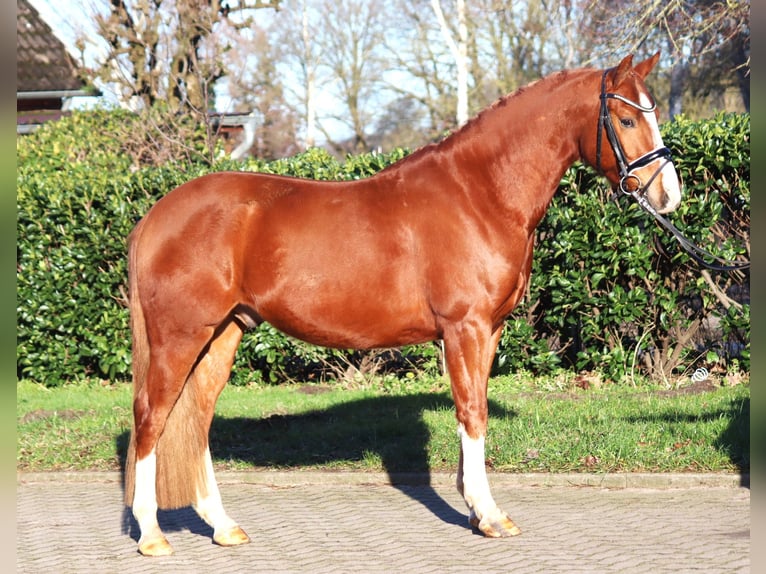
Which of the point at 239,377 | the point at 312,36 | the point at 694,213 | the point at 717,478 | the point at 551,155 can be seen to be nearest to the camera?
the point at 551,155

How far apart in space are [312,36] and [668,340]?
36432 millimetres

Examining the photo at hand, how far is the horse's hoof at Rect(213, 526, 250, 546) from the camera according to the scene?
5.45 meters

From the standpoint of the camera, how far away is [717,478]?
20.5 feet

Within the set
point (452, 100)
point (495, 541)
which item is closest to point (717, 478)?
point (495, 541)

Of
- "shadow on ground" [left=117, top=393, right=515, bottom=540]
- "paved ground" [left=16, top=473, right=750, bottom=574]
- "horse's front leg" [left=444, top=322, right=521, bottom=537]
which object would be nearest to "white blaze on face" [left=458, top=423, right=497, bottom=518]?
"horse's front leg" [left=444, top=322, right=521, bottom=537]

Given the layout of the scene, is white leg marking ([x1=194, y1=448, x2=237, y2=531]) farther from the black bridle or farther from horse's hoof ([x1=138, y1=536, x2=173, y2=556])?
the black bridle

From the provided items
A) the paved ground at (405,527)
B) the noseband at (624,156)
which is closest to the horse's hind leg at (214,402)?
the paved ground at (405,527)

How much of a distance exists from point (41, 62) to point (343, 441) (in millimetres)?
16620

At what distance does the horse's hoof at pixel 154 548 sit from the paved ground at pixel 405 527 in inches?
1.8

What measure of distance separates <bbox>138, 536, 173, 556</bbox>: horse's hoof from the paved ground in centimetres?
5

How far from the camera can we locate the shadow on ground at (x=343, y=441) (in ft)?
21.2

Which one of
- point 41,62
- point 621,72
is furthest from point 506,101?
point 41,62

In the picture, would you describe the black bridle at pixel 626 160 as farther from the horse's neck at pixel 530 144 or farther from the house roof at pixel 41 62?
the house roof at pixel 41 62

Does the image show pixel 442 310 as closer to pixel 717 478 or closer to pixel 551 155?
pixel 551 155
